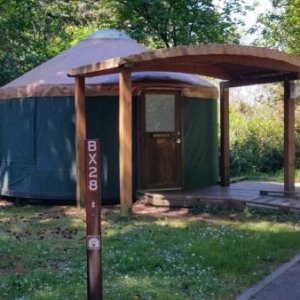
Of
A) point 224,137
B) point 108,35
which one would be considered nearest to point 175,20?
point 108,35

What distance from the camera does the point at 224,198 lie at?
9.38 meters

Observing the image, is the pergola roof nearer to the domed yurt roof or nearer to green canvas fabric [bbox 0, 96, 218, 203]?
the domed yurt roof

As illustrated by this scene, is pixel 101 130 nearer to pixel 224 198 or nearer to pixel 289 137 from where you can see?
pixel 224 198

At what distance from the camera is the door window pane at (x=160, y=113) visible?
34.2 feet

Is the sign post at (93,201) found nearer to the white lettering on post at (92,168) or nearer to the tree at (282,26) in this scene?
the white lettering on post at (92,168)

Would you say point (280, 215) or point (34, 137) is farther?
point (34, 137)

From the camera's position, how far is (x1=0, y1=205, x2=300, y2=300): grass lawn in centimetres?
511

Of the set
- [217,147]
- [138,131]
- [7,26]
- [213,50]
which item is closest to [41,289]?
[213,50]

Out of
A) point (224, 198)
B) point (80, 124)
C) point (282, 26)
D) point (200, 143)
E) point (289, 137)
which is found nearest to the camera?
point (224, 198)

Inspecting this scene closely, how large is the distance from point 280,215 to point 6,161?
16.3 feet

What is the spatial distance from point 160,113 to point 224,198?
1984 millimetres

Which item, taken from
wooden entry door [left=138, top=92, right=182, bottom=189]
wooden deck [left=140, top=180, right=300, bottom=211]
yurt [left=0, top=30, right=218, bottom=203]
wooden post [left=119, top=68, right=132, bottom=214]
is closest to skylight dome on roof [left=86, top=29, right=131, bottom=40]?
yurt [left=0, top=30, right=218, bottom=203]

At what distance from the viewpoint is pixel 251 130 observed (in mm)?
16047

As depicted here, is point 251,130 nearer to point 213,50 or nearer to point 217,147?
point 217,147
